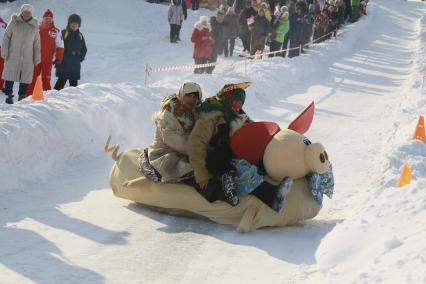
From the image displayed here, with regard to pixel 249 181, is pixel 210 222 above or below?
below

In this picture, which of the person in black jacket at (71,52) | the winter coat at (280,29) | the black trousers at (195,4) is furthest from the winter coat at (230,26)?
the person in black jacket at (71,52)

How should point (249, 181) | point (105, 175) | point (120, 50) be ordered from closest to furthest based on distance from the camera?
point (249, 181), point (105, 175), point (120, 50)

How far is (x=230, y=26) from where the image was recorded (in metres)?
20.9

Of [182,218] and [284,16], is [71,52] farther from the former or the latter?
[284,16]

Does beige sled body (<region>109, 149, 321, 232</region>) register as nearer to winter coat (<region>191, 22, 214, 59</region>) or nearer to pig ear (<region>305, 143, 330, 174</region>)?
pig ear (<region>305, 143, 330, 174</region>)

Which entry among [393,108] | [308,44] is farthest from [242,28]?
[393,108]

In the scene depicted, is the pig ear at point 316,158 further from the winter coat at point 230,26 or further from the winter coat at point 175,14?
the winter coat at point 175,14

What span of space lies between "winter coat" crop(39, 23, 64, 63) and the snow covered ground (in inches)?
69.5

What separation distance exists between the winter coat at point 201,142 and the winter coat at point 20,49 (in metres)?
5.87

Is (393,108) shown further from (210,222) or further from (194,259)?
(194,259)

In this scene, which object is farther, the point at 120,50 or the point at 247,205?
the point at 120,50

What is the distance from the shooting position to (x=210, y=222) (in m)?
7.20

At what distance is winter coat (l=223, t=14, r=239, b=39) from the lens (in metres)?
20.7

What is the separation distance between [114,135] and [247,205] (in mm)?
3962
